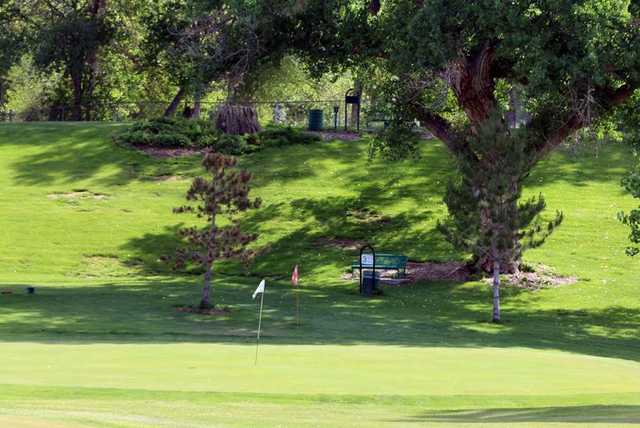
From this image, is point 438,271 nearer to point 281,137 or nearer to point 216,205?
point 216,205

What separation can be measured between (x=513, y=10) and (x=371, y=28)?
23.3ft

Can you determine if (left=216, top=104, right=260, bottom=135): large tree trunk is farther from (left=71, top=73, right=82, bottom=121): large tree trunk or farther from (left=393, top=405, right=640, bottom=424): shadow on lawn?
(left=393, top=405, right=640, bottom=424): shadow on lawn

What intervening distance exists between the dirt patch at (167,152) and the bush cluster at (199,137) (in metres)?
0.36

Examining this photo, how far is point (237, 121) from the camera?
62594 millimetres

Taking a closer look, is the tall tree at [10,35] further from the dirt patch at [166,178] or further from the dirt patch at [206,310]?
the dirt patch at [206,310]

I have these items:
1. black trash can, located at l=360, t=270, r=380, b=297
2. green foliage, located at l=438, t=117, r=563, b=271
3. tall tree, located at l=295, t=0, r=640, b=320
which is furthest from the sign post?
green foliage, located at l=438, t=117, r=563, b=271

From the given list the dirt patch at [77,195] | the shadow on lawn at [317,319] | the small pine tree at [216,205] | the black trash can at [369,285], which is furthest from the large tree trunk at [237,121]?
the small pine tree at [216,205]

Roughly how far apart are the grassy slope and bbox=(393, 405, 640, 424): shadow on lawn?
0.16ft

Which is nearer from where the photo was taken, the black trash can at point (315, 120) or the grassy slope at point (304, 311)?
the grassy slope at point (304, 311)

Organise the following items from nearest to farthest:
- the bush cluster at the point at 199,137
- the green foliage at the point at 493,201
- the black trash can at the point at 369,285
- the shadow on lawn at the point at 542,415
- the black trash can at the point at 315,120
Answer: the shadow on lawn at the point at 542,415 → the green foliage at the point at 493,201 → the black trash can at the point at 369,285 → the bush cluster at the point at 199,137 → the black trash can at the point at 315,120

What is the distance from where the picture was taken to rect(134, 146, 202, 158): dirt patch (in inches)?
2372

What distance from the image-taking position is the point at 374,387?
1797cm

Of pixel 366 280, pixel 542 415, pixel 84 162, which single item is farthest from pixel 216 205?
pixel 84 162

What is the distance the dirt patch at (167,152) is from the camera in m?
60.2
